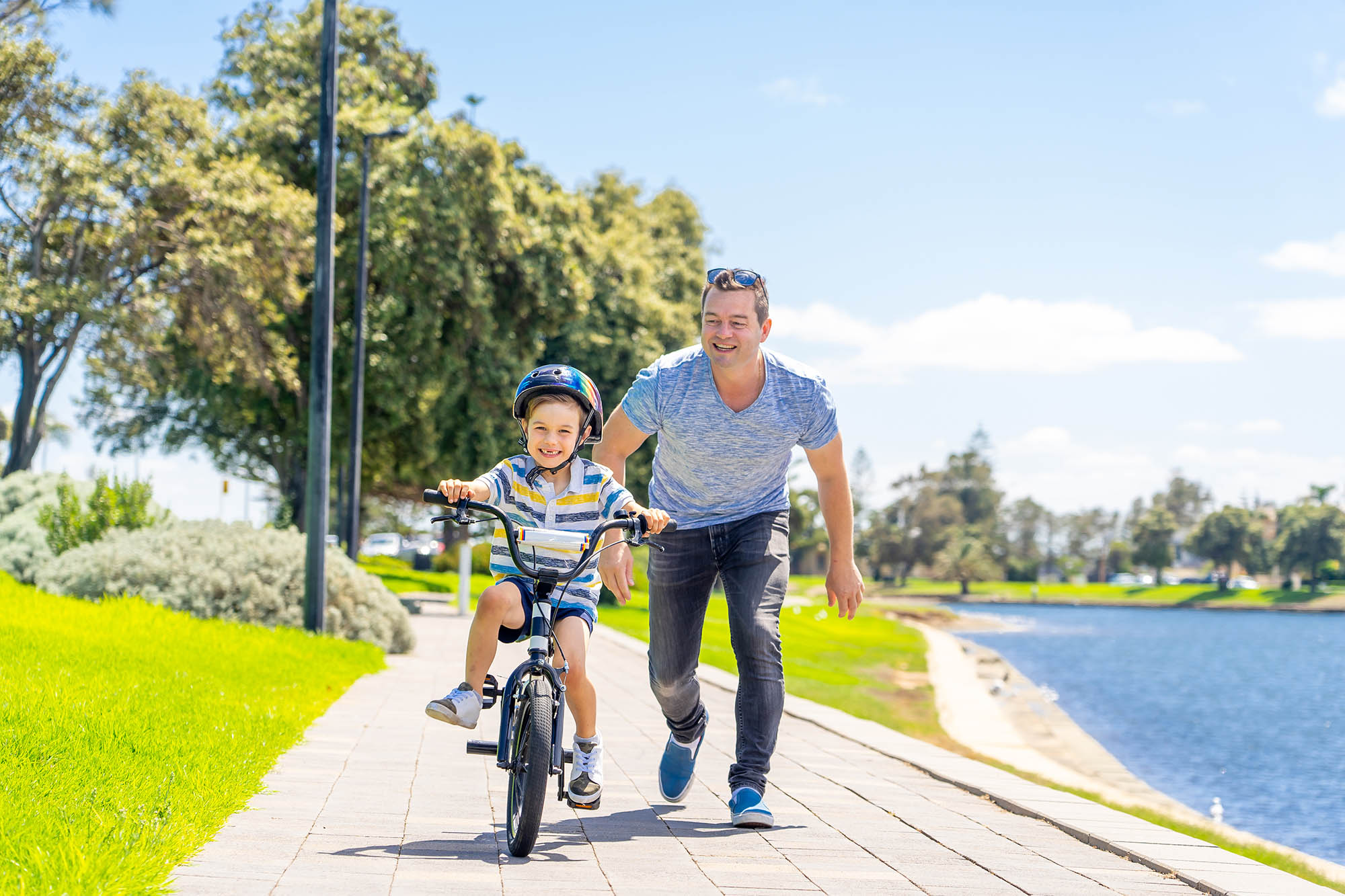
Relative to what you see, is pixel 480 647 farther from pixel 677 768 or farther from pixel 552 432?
pixel 677 768

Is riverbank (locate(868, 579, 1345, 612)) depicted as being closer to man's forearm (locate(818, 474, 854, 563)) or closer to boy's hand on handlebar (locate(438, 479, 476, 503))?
man's forearm (locate(818, 474, 854, 563))

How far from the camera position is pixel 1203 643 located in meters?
71.2

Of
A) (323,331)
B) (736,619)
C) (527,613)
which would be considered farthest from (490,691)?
(323,331)

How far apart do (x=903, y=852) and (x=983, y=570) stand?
144 m

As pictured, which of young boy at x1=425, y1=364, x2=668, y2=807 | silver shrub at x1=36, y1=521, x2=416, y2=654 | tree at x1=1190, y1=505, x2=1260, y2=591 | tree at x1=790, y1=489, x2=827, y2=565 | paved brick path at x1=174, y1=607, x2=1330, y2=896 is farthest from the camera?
tree at x1=1190, y1=505, x2=1260, y2=591

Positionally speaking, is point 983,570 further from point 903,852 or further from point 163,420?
point 903,852

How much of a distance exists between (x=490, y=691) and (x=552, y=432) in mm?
1010

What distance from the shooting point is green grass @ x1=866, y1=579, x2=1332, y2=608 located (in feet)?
429

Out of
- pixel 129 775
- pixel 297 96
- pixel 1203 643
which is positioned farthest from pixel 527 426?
pixel 1203 643

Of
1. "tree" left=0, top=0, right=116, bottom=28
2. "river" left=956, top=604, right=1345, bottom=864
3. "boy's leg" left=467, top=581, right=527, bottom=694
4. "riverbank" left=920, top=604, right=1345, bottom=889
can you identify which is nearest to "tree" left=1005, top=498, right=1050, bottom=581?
"river" left=956, top=604, right=1345, bottom=864

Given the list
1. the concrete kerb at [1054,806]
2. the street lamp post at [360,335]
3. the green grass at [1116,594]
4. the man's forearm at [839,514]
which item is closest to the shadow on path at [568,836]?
the man's forearm at [839,514]

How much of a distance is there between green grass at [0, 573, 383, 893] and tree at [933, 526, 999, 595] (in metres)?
133

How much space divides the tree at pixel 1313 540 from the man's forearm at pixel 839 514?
13340cm

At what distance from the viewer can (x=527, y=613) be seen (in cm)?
482
